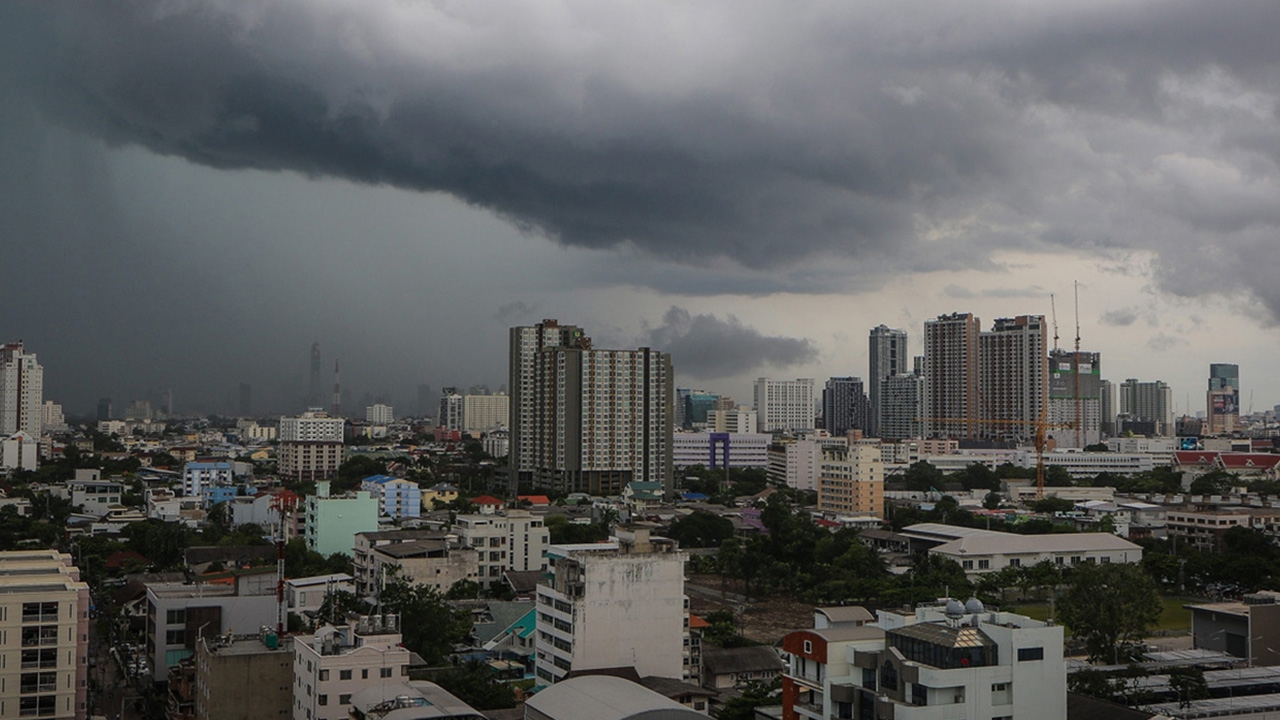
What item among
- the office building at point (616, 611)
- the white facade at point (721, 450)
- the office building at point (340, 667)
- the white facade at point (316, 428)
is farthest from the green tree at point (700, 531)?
the white facade at point (316, 428)

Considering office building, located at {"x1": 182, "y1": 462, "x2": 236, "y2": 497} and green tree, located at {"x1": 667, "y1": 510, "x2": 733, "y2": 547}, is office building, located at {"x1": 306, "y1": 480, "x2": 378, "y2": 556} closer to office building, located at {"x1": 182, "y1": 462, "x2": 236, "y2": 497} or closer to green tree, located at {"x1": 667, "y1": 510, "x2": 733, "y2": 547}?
green tree, located at {"x1": 667, "y1": 510, "x2": 733, "y2": 547}

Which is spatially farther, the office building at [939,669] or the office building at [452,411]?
the office building at [452,411]

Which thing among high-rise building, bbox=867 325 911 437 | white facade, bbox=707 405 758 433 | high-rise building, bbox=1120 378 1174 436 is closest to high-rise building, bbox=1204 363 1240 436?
high-rise building, bbox=1120 378 1174 436

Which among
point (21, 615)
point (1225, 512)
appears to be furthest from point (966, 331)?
point (21, 615)

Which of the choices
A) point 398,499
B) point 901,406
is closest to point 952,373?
point 901,406

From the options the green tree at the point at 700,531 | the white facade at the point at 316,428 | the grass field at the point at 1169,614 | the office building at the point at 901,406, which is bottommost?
the grass field at the point at 1169,614

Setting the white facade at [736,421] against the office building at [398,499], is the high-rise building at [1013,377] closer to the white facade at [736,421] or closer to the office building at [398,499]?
the white facade at [736,421]

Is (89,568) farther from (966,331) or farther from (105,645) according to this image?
(966,331)
